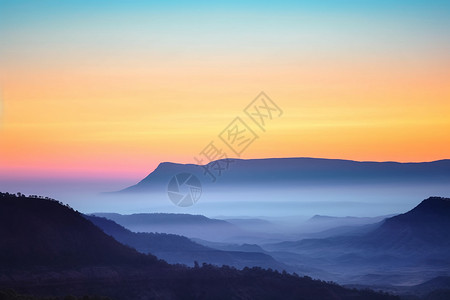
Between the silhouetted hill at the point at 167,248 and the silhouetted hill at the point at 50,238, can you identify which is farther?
the silhouetted hill at the point at 167,248

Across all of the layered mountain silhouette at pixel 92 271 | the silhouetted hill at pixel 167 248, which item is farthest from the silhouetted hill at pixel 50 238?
the silhouetted hill at pixel 167 248

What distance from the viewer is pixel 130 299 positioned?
85562 millimetres

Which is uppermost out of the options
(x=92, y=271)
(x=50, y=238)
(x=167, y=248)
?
(x=167, y=248)

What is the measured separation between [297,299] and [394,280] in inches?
3949

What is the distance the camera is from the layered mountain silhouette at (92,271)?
85.4 meters

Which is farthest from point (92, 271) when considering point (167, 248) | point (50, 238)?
point (167, 248)

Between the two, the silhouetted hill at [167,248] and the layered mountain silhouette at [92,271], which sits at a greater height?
the silhouetted hill at [167,248]

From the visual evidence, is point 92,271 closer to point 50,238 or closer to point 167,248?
point 50,238

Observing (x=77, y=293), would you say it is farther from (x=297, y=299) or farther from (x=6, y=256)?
(x=297, y=299)

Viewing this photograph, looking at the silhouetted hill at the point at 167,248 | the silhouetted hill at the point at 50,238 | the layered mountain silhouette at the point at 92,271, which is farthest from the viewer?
the silhouetted hill at the point at 167,248

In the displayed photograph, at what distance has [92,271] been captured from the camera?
89750mm

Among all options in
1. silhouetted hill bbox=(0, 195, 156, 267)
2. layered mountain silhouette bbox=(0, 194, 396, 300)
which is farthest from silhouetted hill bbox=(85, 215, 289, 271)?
layered mountain silhouette bbox=(0, 194, 396, 300)

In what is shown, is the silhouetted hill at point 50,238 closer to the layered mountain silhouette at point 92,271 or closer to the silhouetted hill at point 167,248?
the layered mountain silhouette at point 92,271

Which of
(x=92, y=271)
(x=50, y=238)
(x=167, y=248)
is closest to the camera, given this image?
(x=92, y=271)
